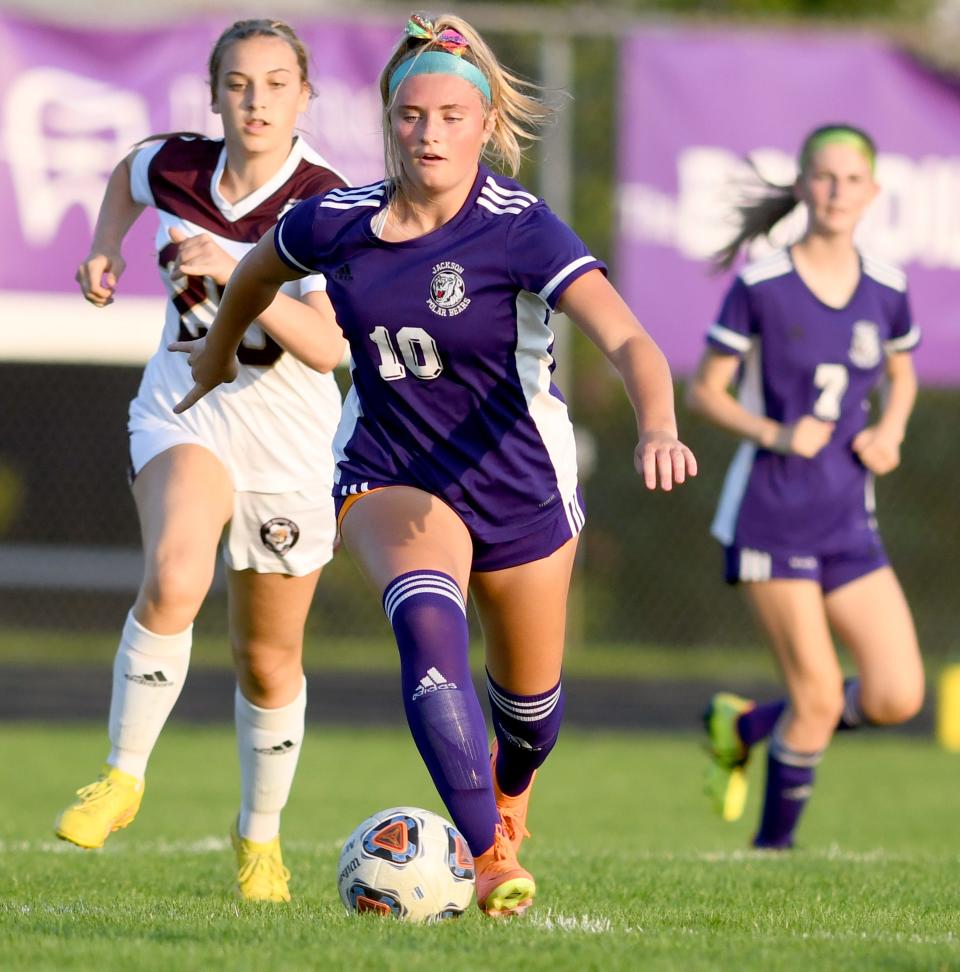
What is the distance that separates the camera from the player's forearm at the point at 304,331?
4867mm

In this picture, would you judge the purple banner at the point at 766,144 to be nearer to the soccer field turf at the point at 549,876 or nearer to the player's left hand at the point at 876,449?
the soccer field turf at the point at 549,876

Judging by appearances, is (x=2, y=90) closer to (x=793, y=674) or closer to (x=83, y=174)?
(x=83, y=174)

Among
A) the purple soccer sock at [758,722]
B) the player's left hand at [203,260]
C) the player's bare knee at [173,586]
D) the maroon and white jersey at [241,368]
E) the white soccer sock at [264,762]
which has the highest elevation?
the player's left hand at [203,260]

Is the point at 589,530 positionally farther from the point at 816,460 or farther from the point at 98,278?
the point at 98,278

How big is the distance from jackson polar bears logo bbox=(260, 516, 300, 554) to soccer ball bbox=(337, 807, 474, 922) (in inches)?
47.4

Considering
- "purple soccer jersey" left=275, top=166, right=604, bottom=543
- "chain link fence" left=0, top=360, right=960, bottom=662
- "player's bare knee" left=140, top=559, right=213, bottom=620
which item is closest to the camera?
"purple soccer jersey" left=275, top=166, right=604, bottom=543

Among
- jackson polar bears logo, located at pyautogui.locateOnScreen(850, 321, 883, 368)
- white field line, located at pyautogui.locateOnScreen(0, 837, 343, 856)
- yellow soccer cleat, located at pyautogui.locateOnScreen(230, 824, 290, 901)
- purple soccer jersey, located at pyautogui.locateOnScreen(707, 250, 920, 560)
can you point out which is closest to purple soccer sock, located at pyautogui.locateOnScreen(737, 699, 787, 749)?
purple soccer jersey, located at pyautogui.locateOnScreen(707, 250, 920, 560)

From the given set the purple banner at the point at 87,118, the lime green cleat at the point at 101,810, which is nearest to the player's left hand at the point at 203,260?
the lime green cleat at the point at 101,810

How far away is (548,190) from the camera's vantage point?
43.3 ft

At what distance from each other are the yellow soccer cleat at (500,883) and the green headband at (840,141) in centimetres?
388

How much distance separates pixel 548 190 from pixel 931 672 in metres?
5.14

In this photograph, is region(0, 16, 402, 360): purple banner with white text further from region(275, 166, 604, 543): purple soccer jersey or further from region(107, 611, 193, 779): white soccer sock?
region(275, 166, 604, 543): purple soccer jersey

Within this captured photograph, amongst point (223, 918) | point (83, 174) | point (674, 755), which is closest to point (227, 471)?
point (223, 918)

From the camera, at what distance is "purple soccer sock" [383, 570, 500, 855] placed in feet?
13.5
